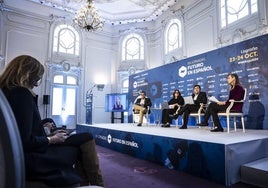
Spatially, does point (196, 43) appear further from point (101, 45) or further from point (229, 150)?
point (229, 150)

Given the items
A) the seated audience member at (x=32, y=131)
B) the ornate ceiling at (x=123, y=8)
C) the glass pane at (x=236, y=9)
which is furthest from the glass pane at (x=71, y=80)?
the seated audience member at (x=32, y=131)

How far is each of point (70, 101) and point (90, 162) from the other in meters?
8.03

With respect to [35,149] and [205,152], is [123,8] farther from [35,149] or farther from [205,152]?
[35,149]

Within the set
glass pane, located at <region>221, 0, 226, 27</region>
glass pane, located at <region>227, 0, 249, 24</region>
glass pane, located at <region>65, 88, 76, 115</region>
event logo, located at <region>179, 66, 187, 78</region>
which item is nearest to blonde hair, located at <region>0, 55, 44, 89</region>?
event logo, located at <region>179, 66, 187, 78</region>

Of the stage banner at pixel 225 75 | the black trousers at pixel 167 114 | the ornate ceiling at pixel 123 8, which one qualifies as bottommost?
the black trousers at pixel 167 114

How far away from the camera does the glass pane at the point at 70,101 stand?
353 inches

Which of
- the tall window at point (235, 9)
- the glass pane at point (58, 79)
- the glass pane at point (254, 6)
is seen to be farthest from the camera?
the glass pane at point (58, 79)

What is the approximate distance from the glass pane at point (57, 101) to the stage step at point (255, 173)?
7829 mm

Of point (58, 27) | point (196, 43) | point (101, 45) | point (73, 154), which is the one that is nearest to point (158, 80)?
point (196, 43)

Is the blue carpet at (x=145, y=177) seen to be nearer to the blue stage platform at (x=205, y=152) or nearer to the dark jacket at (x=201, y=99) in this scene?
the blue stage platform at (x=205, y=152)

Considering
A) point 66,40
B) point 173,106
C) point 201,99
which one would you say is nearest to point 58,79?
point 66,40

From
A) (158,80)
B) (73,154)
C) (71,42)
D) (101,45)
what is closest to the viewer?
(73,154)

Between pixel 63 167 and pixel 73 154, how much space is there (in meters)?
0.17

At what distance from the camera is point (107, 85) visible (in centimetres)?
991
